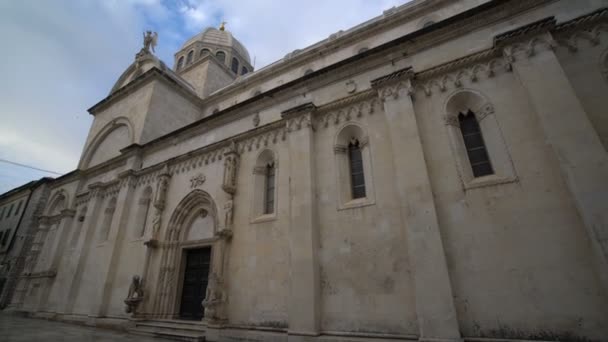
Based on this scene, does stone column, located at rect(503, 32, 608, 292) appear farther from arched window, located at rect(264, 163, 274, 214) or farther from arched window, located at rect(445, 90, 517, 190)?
arched window, located at rect(264, 163, 274, 214)

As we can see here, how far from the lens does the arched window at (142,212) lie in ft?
40.6

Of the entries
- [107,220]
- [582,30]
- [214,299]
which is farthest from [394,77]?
[107,220]

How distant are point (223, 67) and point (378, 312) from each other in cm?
2224

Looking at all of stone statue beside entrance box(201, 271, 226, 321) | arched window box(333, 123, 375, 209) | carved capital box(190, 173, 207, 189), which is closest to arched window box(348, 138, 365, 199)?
arched window box(333, 123, 375, 209)

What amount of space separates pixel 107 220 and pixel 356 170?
13488 mm

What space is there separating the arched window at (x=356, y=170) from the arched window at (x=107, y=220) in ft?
41.8

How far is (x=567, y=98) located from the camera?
19.7 feet

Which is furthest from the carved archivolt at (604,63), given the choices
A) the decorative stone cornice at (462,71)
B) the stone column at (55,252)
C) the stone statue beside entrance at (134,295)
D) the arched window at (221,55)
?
the arched window at (221,55)

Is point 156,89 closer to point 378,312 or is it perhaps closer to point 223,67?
point 223,67

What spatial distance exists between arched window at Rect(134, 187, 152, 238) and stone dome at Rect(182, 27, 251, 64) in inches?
756

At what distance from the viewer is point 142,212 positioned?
1276 centimetres

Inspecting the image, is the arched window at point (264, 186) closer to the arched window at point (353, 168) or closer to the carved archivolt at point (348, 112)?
the carved archivolt at point (348, 112)

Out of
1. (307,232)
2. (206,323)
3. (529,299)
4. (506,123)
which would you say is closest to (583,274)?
(529,299)

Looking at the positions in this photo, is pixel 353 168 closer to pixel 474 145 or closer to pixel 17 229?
pixel 474 145
